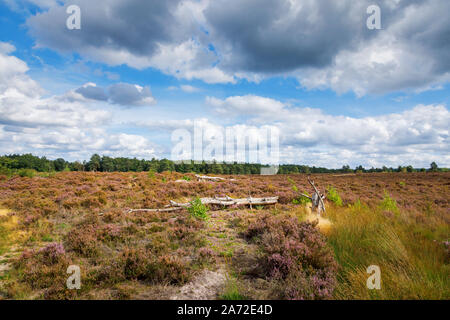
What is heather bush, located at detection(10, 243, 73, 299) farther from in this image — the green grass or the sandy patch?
the green grass

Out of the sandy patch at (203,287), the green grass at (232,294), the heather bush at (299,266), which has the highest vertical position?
the heather bush at (299,266)

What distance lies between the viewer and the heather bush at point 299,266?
3504mm

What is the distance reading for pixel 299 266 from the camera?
13.4 ft

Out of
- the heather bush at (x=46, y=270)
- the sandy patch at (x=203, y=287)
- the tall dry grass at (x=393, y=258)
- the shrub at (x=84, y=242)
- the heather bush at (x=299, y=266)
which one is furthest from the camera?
the shrub at (x=84, y=242)

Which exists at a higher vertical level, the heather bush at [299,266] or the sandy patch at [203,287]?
the heather bush at [299,266]

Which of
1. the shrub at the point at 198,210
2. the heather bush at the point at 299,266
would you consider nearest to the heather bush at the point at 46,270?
the heather bush at the point at 299,266

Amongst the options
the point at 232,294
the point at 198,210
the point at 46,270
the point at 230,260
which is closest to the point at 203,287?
the point at 232,294

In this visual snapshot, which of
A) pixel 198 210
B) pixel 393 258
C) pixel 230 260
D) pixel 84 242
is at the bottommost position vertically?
pixel 230 260

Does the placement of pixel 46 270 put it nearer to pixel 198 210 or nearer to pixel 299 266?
pixel 299 266

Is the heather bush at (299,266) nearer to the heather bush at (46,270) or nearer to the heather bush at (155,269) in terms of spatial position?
the heather bush at (155,269)

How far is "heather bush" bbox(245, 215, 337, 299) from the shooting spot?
11.5 ft

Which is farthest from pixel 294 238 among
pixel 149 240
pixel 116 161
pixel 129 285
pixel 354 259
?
pixel 116 161

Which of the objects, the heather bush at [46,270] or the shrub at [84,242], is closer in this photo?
the heather bush at [46,270]

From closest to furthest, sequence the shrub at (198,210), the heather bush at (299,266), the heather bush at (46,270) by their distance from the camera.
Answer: the heather bush at (299,266), the heather bush at (46,270), the shrub at (198,210)
